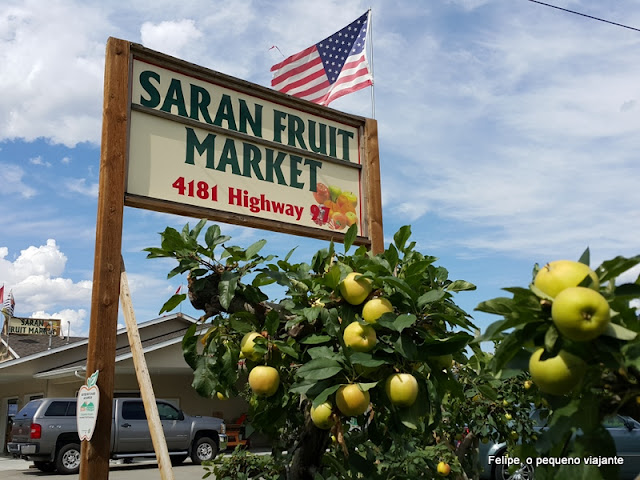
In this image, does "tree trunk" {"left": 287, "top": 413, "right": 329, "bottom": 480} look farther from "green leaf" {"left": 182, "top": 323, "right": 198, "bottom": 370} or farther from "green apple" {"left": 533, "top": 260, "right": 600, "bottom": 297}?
"green apple" {"left": 533, "top": 260, "right": 600, "bottom": 297}

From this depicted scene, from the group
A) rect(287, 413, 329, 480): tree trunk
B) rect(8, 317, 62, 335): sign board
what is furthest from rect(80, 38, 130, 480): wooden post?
rect(8, 317, 62, 335): sign board

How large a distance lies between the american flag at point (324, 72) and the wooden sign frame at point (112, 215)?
236 centimetres

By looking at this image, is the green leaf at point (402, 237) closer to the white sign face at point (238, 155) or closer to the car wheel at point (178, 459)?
the white sign face at point (238, 155)

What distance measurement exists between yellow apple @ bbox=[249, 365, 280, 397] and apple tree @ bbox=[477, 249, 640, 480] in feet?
3.59

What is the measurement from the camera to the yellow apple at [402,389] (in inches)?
76.0

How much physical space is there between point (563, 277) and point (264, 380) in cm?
129

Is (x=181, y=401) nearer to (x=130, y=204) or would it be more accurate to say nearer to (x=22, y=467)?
(x=22, y=467)

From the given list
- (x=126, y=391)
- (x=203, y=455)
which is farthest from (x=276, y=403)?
(x=126, y=391)

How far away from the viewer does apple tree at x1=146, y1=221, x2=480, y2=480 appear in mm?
2002

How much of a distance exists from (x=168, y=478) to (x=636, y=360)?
9.02ft

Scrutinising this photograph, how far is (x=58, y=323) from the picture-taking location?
36.4m

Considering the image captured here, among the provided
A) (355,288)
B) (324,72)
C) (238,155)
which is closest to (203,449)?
(324,72)

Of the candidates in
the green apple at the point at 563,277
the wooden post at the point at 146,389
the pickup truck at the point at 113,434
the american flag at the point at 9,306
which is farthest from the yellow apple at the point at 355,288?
the american flag at the point at 9,306

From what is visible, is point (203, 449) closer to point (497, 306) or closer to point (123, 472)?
point (123, 472)
